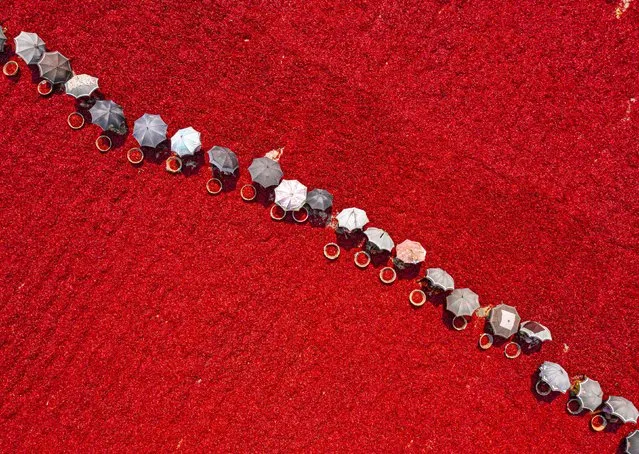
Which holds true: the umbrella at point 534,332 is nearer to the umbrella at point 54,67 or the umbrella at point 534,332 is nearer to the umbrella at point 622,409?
the umbrella at point 622,409

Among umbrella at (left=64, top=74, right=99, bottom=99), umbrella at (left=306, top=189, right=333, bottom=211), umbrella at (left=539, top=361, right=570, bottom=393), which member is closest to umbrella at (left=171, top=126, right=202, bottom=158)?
umbrella at (left=64, top=74, right=99, bottom=99)

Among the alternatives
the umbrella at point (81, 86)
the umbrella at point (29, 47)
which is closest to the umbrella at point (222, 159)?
the umbrella at point (81, 86)

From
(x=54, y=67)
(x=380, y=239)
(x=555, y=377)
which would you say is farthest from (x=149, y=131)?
(x=555, y=377)

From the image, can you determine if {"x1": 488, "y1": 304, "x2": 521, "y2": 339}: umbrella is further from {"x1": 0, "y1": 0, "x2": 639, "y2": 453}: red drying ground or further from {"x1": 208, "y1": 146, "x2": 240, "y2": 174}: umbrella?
{"x1": 208, "y1": 146, "x2": 240, "y2": 174}: umbrella

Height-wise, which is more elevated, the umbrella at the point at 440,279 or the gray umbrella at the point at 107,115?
the umbrella at the point at 440,279

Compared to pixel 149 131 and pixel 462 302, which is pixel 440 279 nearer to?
pixel 462 302

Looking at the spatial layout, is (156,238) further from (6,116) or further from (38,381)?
(6,116)
